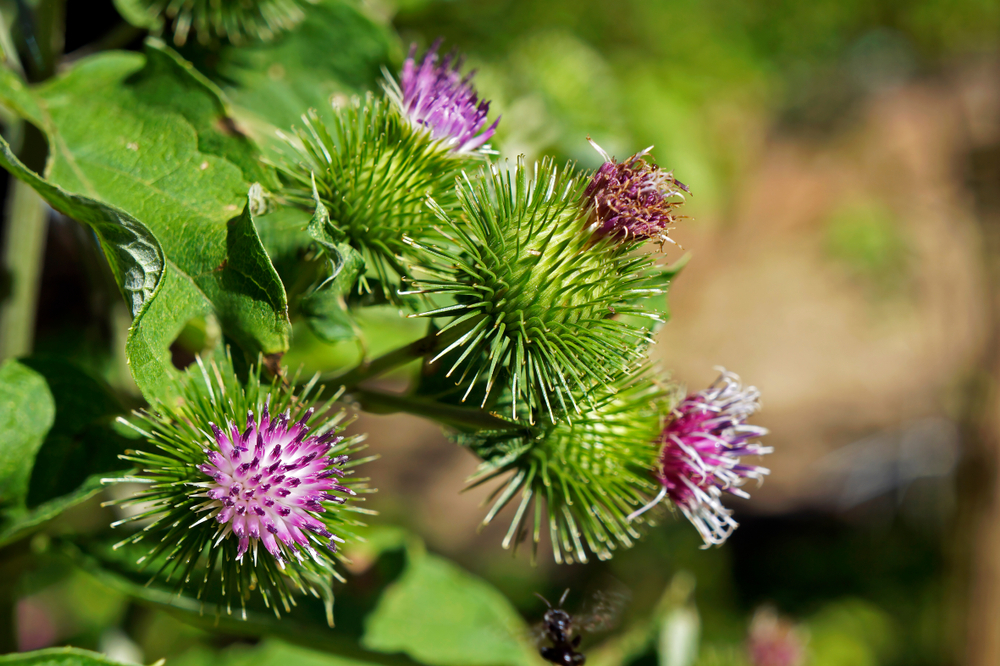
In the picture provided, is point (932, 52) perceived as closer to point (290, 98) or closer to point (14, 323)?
point (290, 98)

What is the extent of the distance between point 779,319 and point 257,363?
6406mm

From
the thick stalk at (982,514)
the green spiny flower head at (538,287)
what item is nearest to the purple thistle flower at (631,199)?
the green spiny flower head at (538,287)

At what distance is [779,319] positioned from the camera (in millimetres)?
6766

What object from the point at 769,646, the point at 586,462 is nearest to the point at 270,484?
the point at 586,462

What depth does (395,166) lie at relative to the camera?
3.67ft

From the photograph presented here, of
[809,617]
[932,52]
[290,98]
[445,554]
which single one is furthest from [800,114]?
[290,98]

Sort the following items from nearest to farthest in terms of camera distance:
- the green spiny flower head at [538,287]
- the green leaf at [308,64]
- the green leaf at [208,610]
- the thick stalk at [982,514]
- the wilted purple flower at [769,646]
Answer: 1. the green spiny flower head at [538,287]
2. the green leaf at [208,610]
3. the green leaf at [308,64]
4. the wilted purple flower at [769,646]
5. the thick stalk at [982,514]

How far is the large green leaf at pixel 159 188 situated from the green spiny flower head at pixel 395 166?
103 mm

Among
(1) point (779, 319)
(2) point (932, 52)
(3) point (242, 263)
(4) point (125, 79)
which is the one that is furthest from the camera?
(2) point (932, 52)

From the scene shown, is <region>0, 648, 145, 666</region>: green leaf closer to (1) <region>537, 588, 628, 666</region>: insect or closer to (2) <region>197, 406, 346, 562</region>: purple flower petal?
(2) <region>197, 406, 346, 562</region>: purple flower petal

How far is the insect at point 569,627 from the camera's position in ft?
3.95

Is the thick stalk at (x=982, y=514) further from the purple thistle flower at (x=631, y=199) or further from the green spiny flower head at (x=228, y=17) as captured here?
the green spiny flower head at (x=228, y=17)

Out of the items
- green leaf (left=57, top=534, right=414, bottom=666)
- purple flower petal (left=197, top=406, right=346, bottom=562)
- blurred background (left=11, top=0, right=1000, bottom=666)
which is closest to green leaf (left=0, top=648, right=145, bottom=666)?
green leaf (left=57, top=534, right=414, bottom=666)

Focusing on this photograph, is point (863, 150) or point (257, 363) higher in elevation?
point (863, 150)
